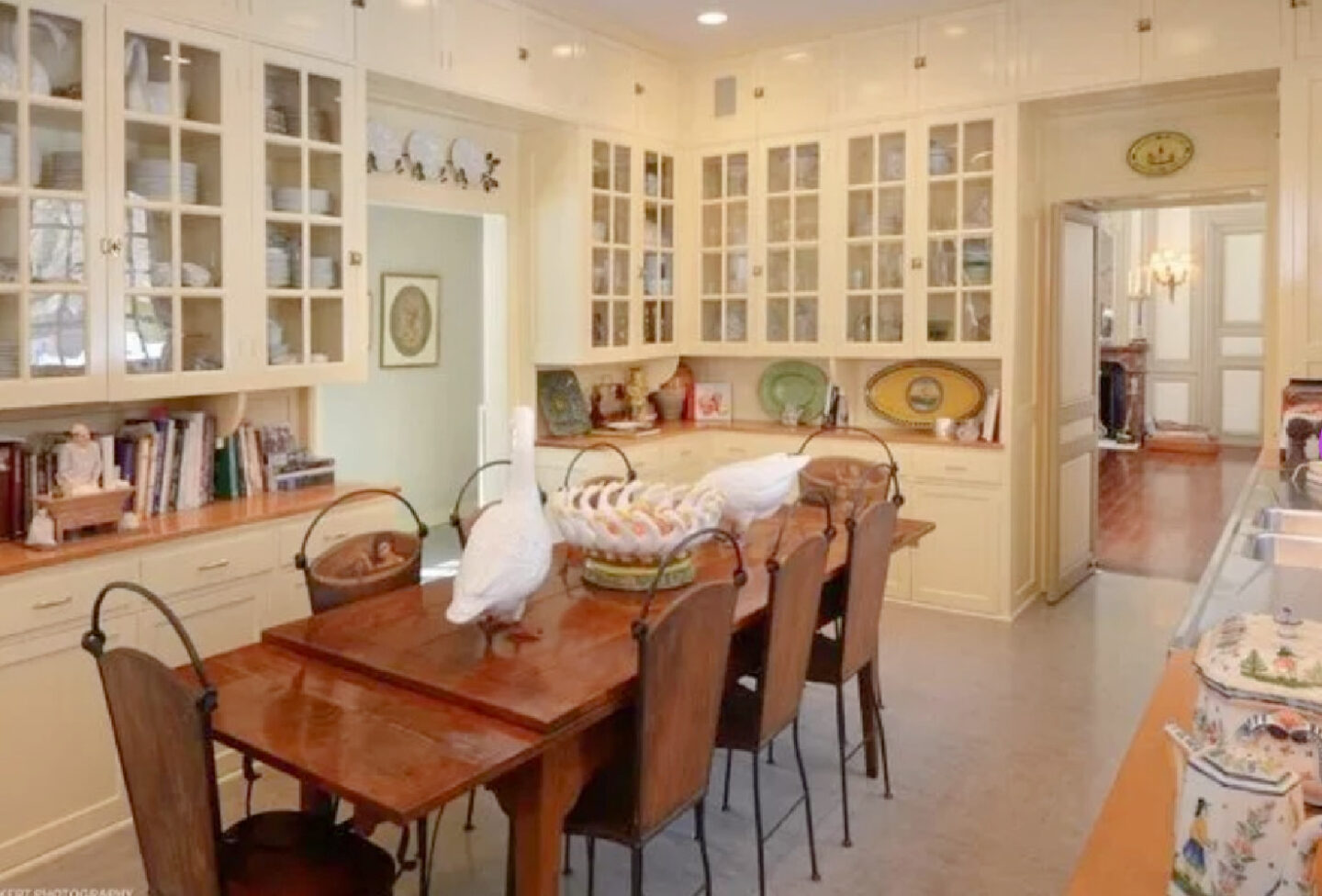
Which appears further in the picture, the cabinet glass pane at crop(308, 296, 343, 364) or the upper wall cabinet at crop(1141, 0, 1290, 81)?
the upper wall cabinet at crop(1141, 0, 1290, 81)

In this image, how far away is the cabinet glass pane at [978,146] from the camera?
212 inches

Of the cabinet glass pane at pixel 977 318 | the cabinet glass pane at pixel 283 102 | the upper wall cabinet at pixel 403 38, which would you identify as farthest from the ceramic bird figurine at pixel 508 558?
the cabinet glass pane at pixel 977 318

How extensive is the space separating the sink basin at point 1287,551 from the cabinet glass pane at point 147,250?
10.6ft

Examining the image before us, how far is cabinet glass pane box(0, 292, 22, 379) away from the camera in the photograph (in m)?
3.16

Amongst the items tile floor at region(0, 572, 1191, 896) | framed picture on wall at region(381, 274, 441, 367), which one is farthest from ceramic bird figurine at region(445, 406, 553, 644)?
framed picture on wall at region(381, 274, 441, 367)

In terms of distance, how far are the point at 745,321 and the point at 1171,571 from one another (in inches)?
116

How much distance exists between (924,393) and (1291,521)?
3482mm

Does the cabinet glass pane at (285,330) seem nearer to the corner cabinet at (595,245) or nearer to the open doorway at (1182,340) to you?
the corner cabinet at (595,245)

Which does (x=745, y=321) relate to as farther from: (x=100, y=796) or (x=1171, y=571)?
(x=100, y=796)

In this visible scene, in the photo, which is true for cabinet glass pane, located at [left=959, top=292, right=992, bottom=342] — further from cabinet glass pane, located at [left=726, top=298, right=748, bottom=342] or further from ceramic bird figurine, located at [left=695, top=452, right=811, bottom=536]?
ceramic bird figurine, located at [left=695, top=452, right=811, bottom=536]

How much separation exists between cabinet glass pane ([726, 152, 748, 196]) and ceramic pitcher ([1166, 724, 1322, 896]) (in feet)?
17.9

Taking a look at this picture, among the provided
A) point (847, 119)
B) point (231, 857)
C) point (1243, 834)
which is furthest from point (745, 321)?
point (1243, 834)

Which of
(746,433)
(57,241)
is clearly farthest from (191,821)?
(746,433)

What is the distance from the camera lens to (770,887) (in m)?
2.94
